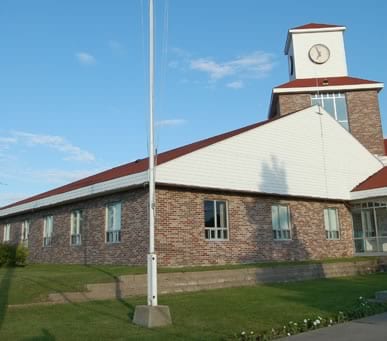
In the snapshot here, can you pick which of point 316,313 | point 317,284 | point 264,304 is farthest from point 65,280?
point 317,284

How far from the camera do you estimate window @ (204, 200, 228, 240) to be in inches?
768

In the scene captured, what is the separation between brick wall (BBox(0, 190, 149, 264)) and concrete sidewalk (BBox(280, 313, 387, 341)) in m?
10.0

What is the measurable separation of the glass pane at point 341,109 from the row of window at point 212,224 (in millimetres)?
11774

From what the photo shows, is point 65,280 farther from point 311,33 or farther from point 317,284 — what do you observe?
point 311,33

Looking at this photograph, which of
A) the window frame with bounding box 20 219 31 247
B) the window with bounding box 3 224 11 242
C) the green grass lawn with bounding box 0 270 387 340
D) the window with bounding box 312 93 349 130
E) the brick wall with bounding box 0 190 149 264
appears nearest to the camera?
the green grass lawn with bounding box 0 270 387 340

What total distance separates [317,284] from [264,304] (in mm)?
5526

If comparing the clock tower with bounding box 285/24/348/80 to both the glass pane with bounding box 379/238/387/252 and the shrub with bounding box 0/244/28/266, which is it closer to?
the glass pane with bounding box 379/238/387/252

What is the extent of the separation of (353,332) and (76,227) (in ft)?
55.5

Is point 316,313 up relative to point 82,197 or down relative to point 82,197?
down

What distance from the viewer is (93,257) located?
69.7ft

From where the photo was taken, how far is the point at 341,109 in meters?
35.3

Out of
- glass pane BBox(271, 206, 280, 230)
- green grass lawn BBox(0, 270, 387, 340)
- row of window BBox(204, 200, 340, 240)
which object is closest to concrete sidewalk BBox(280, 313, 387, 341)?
green grass lawn BBox(0, 270, 387, 340)

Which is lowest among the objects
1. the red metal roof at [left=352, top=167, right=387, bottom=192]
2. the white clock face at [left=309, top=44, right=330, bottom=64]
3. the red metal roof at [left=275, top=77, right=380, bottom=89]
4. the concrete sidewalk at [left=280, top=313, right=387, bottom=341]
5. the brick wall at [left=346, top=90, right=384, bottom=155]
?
the concrete sidewalk at [left=280, top=313, right=387, bottom=341]

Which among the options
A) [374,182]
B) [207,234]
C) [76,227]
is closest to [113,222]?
[76,227]
